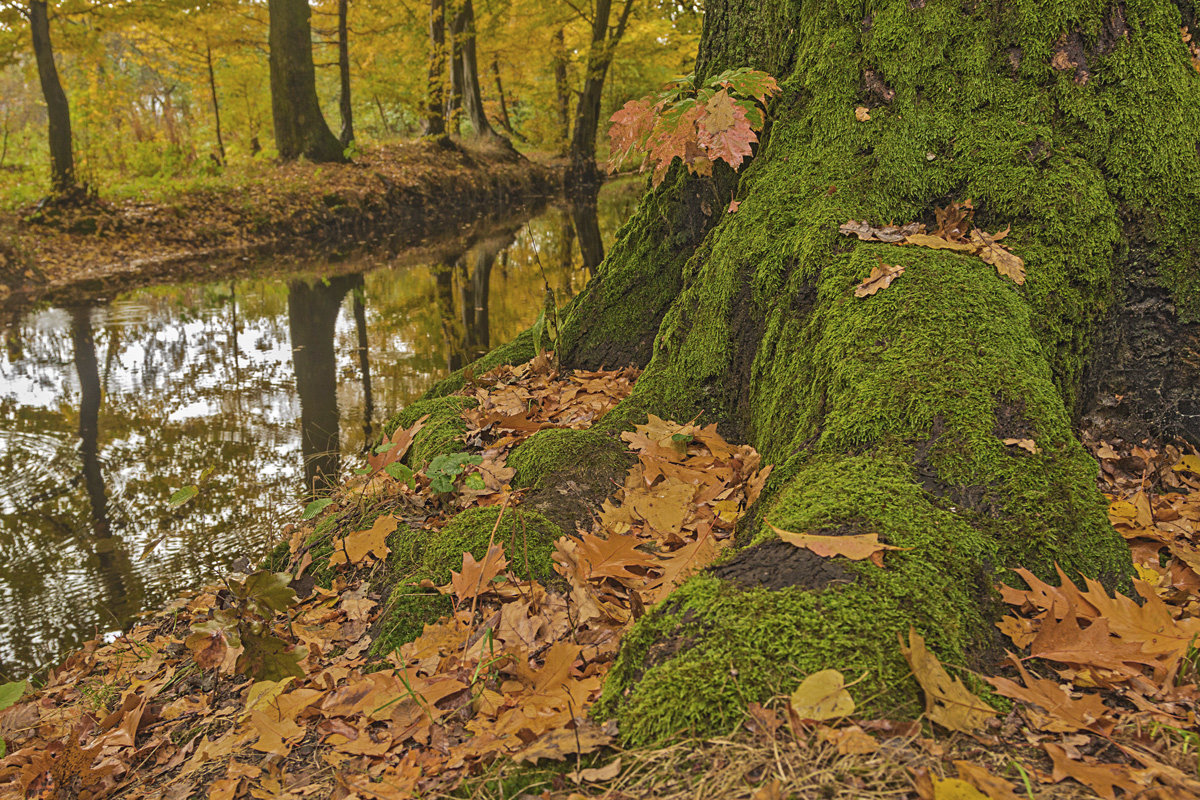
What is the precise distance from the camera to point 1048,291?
231cm

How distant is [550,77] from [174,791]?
118 feet

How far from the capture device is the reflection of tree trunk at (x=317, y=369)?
16.4ft

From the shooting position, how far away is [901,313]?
7.07 ft

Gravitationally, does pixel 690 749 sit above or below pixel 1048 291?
below

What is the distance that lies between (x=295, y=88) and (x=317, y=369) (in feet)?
38.1

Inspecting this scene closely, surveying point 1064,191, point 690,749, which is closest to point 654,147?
point 1064,191

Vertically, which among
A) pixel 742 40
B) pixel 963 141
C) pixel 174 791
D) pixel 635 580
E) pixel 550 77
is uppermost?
pixel 550 77

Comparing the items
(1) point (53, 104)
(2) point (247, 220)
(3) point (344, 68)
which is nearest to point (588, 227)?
(2) point (247, 220)

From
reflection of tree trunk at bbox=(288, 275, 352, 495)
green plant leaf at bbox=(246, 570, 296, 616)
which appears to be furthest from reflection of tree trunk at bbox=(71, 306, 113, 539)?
green plant leaf at bbox=(246, 570, 296, 616)

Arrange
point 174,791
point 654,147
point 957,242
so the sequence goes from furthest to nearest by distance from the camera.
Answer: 1. point 654,147
2. point 957,242
3. point 174,791

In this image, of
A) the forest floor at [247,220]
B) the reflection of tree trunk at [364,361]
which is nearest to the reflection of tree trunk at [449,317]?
the reflection of tree trunk at [364,361]

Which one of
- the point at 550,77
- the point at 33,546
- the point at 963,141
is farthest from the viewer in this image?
the point at 550,77

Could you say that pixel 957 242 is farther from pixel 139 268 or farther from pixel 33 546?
pixel 139 268

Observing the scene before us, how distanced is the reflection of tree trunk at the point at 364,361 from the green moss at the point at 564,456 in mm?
2450
